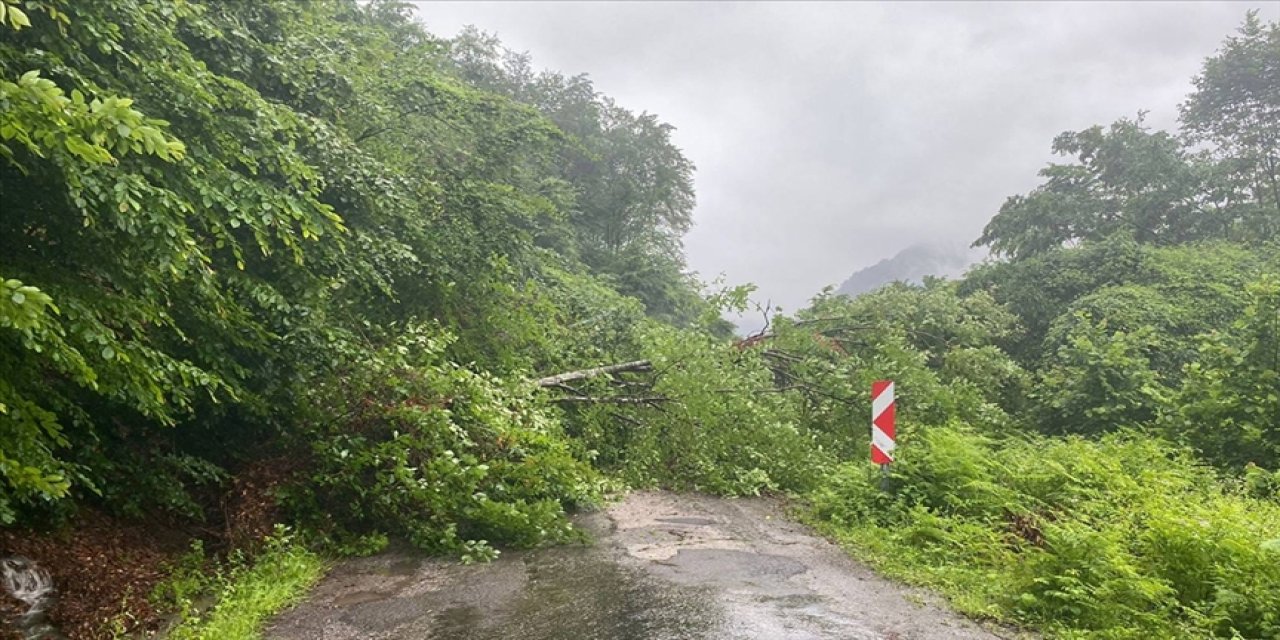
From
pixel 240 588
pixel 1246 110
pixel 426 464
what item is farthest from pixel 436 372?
pixel 1246 110

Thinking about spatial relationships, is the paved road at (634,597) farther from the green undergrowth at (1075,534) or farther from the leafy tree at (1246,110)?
the leafy tree at (1246,110)

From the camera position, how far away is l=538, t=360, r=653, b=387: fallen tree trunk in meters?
11.6

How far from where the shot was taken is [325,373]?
7.71 metres

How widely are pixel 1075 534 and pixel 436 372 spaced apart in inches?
243

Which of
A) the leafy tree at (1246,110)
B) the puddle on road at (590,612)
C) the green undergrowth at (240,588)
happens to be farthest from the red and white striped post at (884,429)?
the leafy tree at (1246,110)

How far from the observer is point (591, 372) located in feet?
40.6

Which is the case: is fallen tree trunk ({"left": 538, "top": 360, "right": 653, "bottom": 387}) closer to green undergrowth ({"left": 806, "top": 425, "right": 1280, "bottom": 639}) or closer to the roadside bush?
the roadside bush

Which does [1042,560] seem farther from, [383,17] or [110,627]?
[383,17]

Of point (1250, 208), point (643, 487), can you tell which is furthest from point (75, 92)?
point (1250, 208)

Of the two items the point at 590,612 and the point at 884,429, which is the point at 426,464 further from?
the point at 884,429

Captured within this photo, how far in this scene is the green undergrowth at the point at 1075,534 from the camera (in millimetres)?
4527

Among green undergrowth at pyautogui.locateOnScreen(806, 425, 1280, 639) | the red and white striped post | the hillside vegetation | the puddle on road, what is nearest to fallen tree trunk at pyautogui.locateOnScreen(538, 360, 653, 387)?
the hillside vegetation

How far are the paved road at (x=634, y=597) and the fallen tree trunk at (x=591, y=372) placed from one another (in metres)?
4.41

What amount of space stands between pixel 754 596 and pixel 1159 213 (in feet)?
91.2
